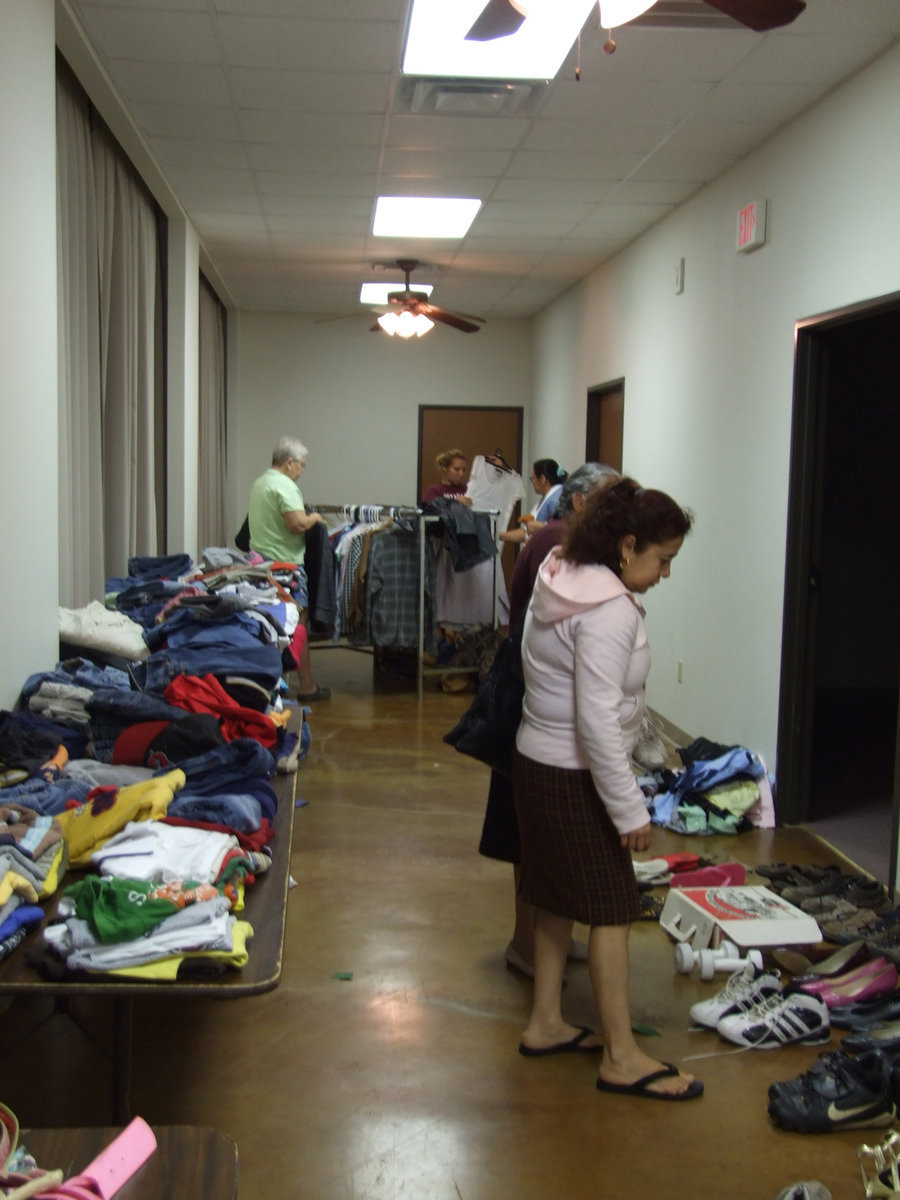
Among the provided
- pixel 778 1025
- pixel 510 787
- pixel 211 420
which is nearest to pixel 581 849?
pixel 510 787

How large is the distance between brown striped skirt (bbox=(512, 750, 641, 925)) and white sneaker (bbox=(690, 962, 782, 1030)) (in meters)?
0.53

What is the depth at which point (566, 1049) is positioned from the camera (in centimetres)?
261

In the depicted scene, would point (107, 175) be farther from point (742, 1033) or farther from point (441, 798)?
point (742, 1033)

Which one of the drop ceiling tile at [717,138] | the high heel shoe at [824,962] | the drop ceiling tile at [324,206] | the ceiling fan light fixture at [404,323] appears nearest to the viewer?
the high heel shoe at [824,962]

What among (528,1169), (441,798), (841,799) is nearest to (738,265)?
(841,799)

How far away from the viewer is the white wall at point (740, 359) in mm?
3871

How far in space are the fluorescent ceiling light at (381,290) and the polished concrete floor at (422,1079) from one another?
19.6ft

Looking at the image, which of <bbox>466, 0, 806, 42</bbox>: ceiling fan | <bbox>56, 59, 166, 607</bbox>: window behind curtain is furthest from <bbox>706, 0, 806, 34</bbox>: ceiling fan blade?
<bbox>56, 59, 166, 607</bbox>: window behind curtain

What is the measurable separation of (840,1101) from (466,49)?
3.43 m

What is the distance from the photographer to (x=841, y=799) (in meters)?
4.77

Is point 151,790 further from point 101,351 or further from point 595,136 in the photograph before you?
point 595,136

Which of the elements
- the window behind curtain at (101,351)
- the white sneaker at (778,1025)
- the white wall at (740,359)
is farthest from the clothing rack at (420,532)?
the white sneaker at (778,1025)

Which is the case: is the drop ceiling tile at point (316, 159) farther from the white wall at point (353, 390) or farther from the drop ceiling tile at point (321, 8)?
the white wall at point (353, 390)

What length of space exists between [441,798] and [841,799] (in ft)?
5.70
